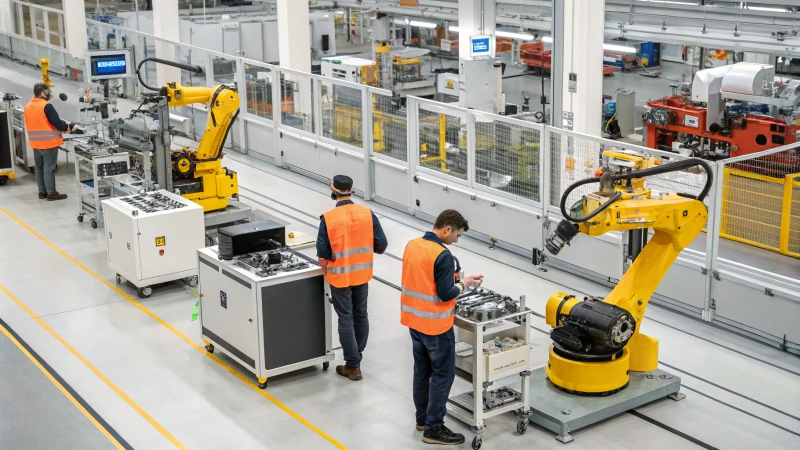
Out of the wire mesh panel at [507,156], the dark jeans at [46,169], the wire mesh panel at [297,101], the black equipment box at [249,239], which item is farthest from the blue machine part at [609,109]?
the black equipment box at [249,239]

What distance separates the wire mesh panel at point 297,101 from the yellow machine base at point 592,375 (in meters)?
7.78

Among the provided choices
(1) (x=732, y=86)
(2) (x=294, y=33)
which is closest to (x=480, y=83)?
(2) (x=294, y=33)

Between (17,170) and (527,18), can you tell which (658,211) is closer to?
A: (17,170)

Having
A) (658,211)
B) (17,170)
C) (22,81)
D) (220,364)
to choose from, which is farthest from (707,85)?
(22,81)

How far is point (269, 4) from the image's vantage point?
30000 millimetres

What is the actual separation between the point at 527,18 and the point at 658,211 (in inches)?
577

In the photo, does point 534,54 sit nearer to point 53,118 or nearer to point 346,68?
point 346,68

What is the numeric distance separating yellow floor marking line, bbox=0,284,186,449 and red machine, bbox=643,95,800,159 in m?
10.4

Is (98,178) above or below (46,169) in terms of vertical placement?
above

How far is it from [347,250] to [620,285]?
2.17m

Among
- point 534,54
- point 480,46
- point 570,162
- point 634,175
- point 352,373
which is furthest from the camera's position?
point 534,54

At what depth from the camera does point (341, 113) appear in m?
13.7

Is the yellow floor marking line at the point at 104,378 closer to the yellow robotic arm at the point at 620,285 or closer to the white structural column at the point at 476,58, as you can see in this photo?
the yellow robotic arm at the point at 620,285

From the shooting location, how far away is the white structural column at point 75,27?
74.2 feet
